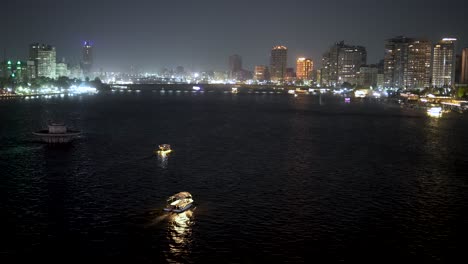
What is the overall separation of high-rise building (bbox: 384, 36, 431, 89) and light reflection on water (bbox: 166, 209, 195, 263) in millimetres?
174295

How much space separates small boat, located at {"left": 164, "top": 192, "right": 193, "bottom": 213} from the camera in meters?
20.4

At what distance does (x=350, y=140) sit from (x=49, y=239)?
30453 mm

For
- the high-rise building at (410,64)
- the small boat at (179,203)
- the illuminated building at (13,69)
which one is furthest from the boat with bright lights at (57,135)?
the high-rise building at (410,64)

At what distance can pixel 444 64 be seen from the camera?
192 m

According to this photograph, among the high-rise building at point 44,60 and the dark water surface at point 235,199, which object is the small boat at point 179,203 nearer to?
the dark water surface at point 235,199

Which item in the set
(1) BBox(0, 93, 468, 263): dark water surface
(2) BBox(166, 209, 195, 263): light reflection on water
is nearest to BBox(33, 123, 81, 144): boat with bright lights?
(1) BBox(0, 93, 468, 263): dark water surface

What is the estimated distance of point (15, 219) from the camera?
762 inches

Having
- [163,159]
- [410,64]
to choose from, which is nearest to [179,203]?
[163,159]

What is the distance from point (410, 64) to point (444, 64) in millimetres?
17682

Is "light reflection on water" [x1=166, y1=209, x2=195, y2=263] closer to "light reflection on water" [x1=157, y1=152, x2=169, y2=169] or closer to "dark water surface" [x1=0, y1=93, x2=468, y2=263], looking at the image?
"dark water surface" [x1=0, y1=93, x2=468, y2=263]

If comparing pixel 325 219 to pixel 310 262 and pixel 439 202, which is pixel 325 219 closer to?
pixel 310 262

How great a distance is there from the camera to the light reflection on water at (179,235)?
54.1 feet

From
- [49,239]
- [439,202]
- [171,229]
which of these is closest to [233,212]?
[171,229]

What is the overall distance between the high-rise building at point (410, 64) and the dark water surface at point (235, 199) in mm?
147353
